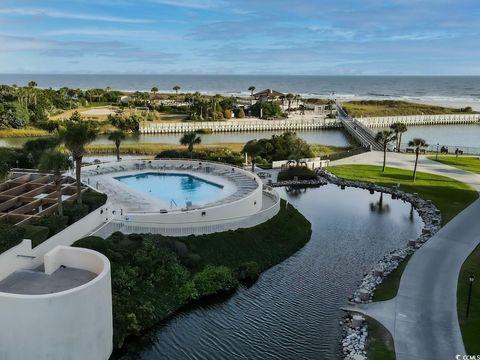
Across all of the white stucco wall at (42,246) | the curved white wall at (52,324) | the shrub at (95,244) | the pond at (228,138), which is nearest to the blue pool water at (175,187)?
the white stucco wall at (42,246)

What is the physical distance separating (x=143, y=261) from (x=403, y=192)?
2615 cm

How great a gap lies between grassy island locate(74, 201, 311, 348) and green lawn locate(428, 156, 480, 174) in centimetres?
3083

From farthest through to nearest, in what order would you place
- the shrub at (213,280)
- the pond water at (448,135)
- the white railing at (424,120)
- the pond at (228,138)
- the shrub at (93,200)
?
1. the white railing at (424,120)
2. the pond water at (448,135)
3. the pond at (228,138)
4. the shrub at (93,200)
5. the shrub at (213,280)

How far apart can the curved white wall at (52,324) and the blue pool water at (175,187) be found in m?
14.1


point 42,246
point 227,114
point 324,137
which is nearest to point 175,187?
point 42,246

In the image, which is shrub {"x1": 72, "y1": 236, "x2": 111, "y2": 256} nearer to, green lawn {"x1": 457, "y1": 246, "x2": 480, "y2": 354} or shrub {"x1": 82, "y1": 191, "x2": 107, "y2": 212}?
shrub {"x1": 82, "y1": 191, "x2": 107, "y2": 212}

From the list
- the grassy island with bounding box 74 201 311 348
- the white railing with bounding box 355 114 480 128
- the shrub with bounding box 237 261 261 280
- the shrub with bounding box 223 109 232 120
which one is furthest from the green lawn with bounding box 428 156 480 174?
the shrub with bounding box 223 109 232 120

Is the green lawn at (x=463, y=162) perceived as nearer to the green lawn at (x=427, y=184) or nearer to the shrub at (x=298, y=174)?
the green lawn at (x=427, y=184)

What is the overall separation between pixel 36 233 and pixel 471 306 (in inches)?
705

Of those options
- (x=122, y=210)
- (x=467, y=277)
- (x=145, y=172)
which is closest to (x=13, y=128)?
(x=145, y=172)

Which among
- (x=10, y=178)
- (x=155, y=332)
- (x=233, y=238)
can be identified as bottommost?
(x=155, y=332)

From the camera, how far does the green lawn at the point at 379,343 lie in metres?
16.8

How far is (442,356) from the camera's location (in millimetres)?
16312

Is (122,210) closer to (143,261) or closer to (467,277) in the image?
(143,261)
